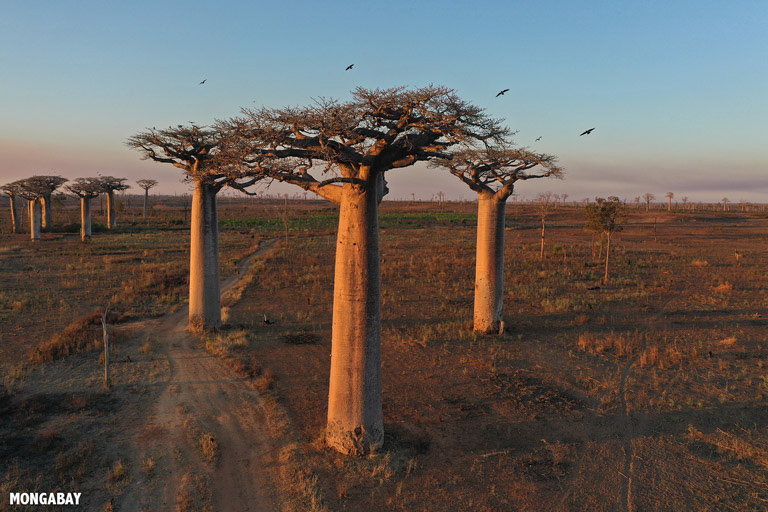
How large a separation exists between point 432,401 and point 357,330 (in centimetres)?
301

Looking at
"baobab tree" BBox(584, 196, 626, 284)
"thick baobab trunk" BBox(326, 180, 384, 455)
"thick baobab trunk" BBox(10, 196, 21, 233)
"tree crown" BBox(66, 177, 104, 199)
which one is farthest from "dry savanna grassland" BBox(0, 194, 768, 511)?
"thick baobab trunk" BBox(10, 196, 21, 233)

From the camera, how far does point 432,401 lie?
26.9 ft

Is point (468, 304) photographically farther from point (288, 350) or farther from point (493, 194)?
point (288, 350)

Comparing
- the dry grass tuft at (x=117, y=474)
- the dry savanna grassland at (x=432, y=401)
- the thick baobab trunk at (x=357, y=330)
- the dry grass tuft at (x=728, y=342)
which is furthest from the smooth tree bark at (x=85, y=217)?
the dry grass tuft at (x=728, y=342)

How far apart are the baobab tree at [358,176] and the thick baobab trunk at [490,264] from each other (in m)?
5.34

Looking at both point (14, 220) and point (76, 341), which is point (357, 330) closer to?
point (76, 341)

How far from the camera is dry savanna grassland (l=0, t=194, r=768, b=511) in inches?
219

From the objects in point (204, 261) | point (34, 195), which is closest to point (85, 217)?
point (34, 195)

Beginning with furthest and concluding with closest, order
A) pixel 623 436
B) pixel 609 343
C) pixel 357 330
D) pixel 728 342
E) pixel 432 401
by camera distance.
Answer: pixel 609 343
pixel 728 342
pixel 432 401
pixel 623 436
pixel 357 330

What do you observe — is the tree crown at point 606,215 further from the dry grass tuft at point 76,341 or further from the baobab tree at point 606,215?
the dry grass tuft at point 76,341

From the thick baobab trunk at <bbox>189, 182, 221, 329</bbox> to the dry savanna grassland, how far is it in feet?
2.55

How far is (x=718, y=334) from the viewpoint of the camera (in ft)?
39.6

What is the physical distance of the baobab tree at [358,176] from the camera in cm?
556

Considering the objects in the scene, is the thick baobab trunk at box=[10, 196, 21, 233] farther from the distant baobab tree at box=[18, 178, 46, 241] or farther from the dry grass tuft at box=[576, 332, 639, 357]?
the dry grass tuft at box=[576, 332, 639, 357]
